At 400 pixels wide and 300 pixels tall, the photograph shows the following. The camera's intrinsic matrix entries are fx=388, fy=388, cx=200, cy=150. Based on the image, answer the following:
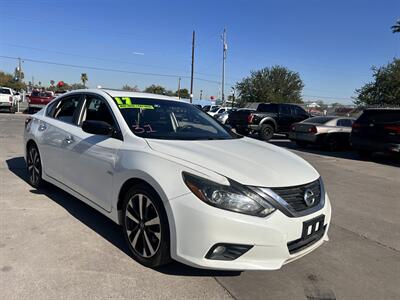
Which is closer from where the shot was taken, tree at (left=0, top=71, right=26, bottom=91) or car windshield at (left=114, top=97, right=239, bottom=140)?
car windshield at (left=114, top=97, right=239, bottom=140)

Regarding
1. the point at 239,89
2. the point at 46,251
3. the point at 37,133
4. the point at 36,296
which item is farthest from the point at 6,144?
the point at 239,89

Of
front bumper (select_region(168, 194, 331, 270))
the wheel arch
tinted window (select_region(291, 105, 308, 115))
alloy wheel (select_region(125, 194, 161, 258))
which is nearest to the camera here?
front bumper (select_region(168, 194, 331, 270))

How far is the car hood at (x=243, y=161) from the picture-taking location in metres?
3.13

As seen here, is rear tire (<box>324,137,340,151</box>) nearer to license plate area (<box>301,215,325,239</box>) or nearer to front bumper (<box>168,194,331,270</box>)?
license plate area (<box>301,215,325,239</box>)

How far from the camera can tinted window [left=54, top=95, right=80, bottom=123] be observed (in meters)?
5.14

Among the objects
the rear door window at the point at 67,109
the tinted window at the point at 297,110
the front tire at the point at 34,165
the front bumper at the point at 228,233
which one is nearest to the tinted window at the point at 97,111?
the rear door window at the point at 67,109

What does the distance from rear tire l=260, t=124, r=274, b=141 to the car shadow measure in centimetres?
1322

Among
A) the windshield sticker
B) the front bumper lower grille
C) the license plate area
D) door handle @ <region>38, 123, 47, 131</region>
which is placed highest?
the windshield sticker

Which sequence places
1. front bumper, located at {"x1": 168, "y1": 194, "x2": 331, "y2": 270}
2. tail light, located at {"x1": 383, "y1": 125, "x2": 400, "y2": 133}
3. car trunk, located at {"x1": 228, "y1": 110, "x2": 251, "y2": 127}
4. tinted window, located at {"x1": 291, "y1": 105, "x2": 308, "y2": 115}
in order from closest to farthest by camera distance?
front bumper, located at {"x1": 168, "y1": 194, "x2": 331, "y2": 270} < tail light, located at {"x1": 383, "y1": 125, "x2": 400, "y2": 133} < car trunk, located at {"x1": 228, "y1": 110, "x2": 251, "y2": 127} < tinted window, located at {"x1": 291, "y1": 105, "x2": 308, "y2": 115}

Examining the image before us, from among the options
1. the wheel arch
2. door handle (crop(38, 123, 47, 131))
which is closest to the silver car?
door handle (crop(38, 123, 47, 131))

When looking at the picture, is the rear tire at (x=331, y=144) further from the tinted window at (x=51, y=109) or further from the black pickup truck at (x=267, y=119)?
the tinted window at (x=51, y=109)

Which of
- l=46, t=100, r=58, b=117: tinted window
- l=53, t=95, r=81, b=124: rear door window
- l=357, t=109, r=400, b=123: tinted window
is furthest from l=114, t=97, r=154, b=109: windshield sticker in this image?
l=357, t=109, r=400, b=123: tinted window

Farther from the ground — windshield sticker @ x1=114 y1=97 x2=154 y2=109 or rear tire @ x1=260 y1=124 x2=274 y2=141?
windshield sticker @ x1=114 y1=97 x2=154 y2=109

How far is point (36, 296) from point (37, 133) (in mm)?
3281
